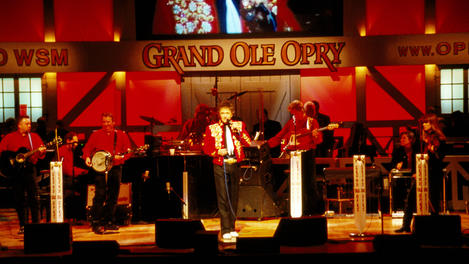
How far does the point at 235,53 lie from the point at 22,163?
671cm

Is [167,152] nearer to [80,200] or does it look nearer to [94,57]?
[80,200]

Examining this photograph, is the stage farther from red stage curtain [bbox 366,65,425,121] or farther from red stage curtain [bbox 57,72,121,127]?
red stage curtain [bbox 366,65,425,121]

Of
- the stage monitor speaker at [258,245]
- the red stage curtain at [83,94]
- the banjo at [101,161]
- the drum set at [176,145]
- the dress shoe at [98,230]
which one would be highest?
the red stage curtain at [83,94]

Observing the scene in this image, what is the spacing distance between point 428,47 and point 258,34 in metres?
4.03

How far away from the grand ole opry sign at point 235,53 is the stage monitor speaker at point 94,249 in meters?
8.91

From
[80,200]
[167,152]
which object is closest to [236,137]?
[167,152]

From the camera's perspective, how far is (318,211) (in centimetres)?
953

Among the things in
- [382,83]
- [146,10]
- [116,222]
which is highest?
[146,10]

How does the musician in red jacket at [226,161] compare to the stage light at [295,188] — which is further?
the musician in red jacket at [226,161]

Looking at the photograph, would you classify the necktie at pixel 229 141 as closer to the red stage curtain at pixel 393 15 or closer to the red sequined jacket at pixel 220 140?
the red sequined jacket at pixel 220 140

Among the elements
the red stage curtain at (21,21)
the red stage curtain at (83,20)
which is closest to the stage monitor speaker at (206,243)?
the red stage curtain at (83,20)

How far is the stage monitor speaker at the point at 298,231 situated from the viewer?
741 centimetres

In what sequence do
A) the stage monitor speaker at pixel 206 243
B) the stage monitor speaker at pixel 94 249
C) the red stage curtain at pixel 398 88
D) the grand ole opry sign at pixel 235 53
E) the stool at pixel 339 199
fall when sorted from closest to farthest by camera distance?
the stage monitor speaker at pixel 94 249 < the stage monitor speaker at pixel 206 243 < the stool at pixel 339 199 < the grand ole opry sign at pixel 235 53 < the red stage curtain at pixel 398 88

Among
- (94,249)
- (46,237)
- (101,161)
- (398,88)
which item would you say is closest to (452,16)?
(398,88)
